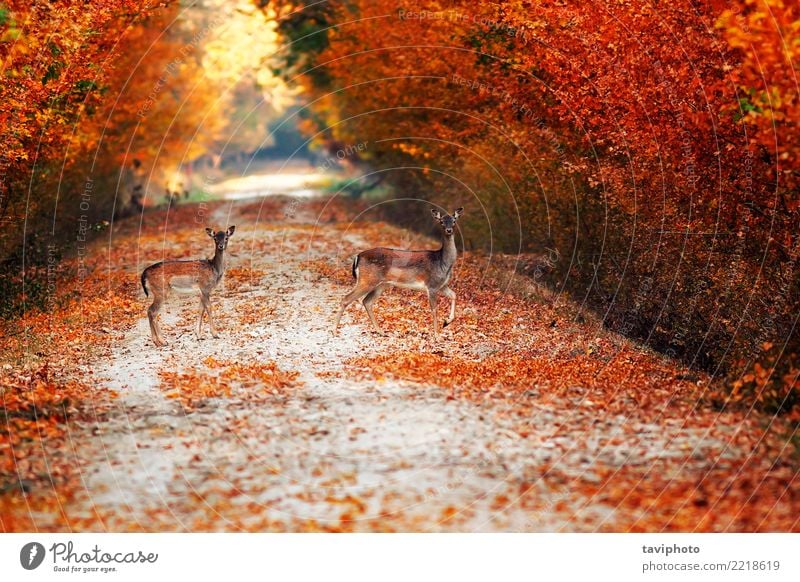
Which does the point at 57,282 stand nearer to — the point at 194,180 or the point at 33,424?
the point at 33,424

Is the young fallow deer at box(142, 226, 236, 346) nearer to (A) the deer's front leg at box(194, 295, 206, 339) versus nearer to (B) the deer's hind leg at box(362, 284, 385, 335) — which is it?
(A) the deer's front leg at box(194, 295, 206, 339)

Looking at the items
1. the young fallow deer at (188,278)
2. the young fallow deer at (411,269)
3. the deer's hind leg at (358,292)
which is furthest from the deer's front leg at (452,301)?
the young fallow deer at (188,278)

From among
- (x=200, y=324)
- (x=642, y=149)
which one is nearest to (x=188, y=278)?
(x=200, y=324)

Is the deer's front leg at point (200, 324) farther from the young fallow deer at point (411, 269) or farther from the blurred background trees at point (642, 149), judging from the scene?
the blurred background trees at point (642, 149)

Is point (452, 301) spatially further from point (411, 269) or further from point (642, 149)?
point (642, 149)

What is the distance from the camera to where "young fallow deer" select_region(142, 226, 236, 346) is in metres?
20.2

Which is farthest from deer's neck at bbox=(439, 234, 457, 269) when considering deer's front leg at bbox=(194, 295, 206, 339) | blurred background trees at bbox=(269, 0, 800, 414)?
deer's front leg at bbox=(194, 295, 206, 339)

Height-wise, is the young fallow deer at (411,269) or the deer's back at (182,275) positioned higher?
the young fallow deer at (411,269)
